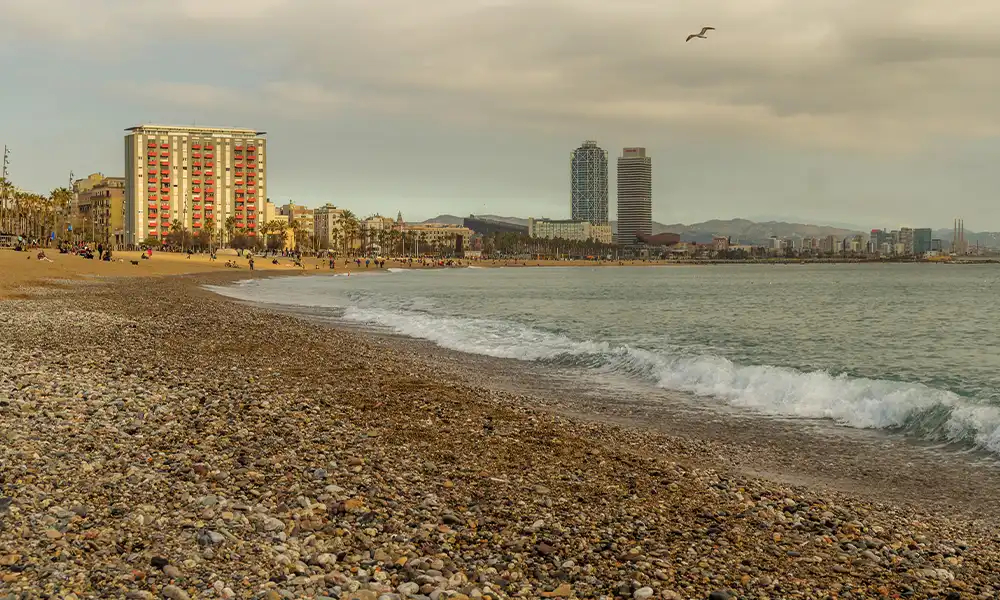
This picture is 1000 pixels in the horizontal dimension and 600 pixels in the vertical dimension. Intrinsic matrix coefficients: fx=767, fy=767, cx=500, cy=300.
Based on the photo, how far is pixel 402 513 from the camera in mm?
7656

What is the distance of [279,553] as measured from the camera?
6453 mm

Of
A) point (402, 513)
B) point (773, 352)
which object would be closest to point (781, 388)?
point (773, 352)

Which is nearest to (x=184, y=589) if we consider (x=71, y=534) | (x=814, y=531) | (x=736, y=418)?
(x=71, y=534)

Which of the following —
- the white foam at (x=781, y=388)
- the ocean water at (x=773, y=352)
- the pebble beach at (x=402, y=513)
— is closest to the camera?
the pebble beach at (x=402, y=513)

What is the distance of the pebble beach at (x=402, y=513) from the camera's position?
6.15 m

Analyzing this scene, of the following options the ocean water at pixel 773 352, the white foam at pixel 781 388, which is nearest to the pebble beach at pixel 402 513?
the white foam at pixel 781 388

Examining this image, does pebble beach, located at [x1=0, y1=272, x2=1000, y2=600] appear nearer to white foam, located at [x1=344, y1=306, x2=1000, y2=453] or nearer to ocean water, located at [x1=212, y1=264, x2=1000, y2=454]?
white foam, located at [x1=344, y1=306, x2=1000, y2=453]

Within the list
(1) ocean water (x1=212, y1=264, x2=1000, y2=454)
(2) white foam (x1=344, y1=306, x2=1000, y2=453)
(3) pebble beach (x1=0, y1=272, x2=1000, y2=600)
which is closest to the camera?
(3) pebble beach (x1=0, y1=272, x2=1000, y2=600)

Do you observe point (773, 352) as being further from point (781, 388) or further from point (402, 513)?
point (402, 513)

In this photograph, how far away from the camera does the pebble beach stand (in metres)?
6.15

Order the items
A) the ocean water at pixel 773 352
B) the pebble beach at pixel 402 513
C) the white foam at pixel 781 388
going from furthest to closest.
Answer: the ocean water at pixel 773 352, the white foam at pixel 781 388, the pebble beach at pixel 402 513

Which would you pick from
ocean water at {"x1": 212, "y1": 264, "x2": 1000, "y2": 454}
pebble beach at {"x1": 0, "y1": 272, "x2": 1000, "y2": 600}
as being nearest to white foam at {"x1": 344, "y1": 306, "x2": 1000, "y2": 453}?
ocean water at {"x1": 212, "y1": 264, "x2": 1000, "y2": 454}

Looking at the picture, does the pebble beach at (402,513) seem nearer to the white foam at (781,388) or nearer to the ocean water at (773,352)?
the white foam at (781,388)

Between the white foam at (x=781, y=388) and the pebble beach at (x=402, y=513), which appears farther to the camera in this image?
the white foam at (x=781, y=388)
